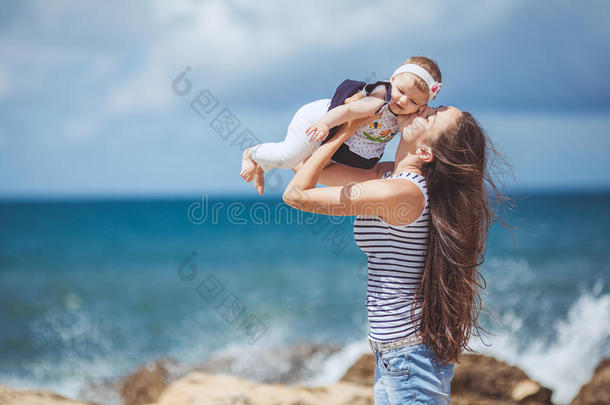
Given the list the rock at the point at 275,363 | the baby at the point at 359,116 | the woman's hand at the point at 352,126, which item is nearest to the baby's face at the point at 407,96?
the baby at the point at 359,116

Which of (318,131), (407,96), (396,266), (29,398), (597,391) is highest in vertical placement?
A: (407,96)

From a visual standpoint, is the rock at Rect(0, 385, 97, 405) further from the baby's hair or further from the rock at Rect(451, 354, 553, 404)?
the baby's hair

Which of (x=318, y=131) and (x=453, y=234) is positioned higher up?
(x=318, y=131)

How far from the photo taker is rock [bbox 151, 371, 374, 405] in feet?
12.7

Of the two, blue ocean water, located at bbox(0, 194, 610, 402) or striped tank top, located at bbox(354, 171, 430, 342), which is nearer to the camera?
striped tank top, located at bbox(354, 171, 430, 342)

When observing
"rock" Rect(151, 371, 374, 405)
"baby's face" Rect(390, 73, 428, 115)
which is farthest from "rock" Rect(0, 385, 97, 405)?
"baby's face" Rect(390, 73, 428, 115)

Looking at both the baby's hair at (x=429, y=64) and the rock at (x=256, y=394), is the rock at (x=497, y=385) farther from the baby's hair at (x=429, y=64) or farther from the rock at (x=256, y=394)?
the baby's hair at (x=429, y=64)

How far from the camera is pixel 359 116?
2.30 m

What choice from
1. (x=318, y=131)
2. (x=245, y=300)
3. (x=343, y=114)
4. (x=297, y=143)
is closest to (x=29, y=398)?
(x=297, y=143)

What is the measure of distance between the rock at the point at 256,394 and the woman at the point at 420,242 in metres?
1.92

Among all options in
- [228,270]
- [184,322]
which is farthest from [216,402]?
[228,270]

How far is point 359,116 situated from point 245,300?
1507 cm

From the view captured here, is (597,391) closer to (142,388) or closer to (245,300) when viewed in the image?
(142,388)

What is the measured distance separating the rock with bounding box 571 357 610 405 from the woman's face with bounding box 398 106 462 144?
2882 millimetres
